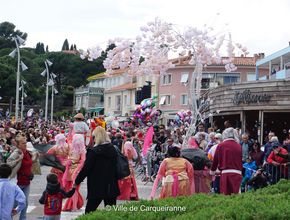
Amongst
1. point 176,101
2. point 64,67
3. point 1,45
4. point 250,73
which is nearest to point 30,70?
point 64,67

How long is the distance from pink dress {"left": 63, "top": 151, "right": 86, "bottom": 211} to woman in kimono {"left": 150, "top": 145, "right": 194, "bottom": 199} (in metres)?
2.91

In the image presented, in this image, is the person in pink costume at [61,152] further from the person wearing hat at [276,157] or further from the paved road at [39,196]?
the person wearing hat at [276,157]

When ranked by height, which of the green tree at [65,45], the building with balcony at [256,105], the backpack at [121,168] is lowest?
the backpack at [121,168]

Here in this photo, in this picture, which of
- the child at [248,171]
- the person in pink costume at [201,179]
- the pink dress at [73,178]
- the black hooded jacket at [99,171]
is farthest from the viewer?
the child at [248,171]

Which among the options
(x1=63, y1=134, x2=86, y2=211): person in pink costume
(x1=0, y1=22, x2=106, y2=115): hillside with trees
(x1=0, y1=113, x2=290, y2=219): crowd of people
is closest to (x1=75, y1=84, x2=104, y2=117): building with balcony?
(x1=0, y1=22, x2=106, y2=115): hillside with trees

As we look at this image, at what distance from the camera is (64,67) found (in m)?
107

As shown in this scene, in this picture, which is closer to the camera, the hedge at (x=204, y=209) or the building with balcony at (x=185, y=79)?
the hedge at (x=204, y=209)

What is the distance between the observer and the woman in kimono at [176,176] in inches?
469

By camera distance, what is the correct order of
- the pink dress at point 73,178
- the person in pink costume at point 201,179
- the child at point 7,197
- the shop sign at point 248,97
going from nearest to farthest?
the child at point 7,197, the pink dress at point 73,178, the person in pink costume at point 201,179, the shop sign at point 248,97

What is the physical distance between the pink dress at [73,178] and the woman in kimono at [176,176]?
2.91 meters

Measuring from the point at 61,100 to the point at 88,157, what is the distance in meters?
94.5

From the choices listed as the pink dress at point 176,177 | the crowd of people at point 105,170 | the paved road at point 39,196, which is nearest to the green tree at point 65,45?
the paved road at point 39,196

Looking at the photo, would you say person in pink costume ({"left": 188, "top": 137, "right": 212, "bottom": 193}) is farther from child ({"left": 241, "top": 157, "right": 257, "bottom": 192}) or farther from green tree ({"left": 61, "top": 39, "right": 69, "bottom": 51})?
green tree ({"left": 61, "top": 39, "right": 69, "bottom": 51})

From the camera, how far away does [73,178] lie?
47.5 feet
